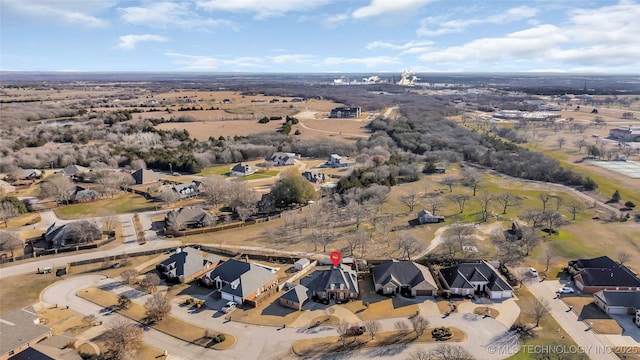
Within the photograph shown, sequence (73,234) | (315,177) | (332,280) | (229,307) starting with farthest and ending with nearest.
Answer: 1. (315,177)
2. (73,234)
3. (332,280)
4. (229,307)

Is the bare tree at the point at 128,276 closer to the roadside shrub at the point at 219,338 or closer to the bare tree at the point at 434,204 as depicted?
the roadside shrub at the point at 219,338

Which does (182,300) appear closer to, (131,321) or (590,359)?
(131,321)

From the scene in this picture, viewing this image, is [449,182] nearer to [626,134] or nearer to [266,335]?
[266,335]

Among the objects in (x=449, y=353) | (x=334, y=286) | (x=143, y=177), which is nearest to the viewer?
(x=449, y=353)

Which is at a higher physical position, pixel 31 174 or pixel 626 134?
pixel 626 134

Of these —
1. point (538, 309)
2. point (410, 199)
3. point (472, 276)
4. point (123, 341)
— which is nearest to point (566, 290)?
point (538, 309)

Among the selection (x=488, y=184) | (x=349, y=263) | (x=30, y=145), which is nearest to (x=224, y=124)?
(x=30, y=145)

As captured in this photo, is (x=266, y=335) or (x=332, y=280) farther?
(x=332, y=280)
